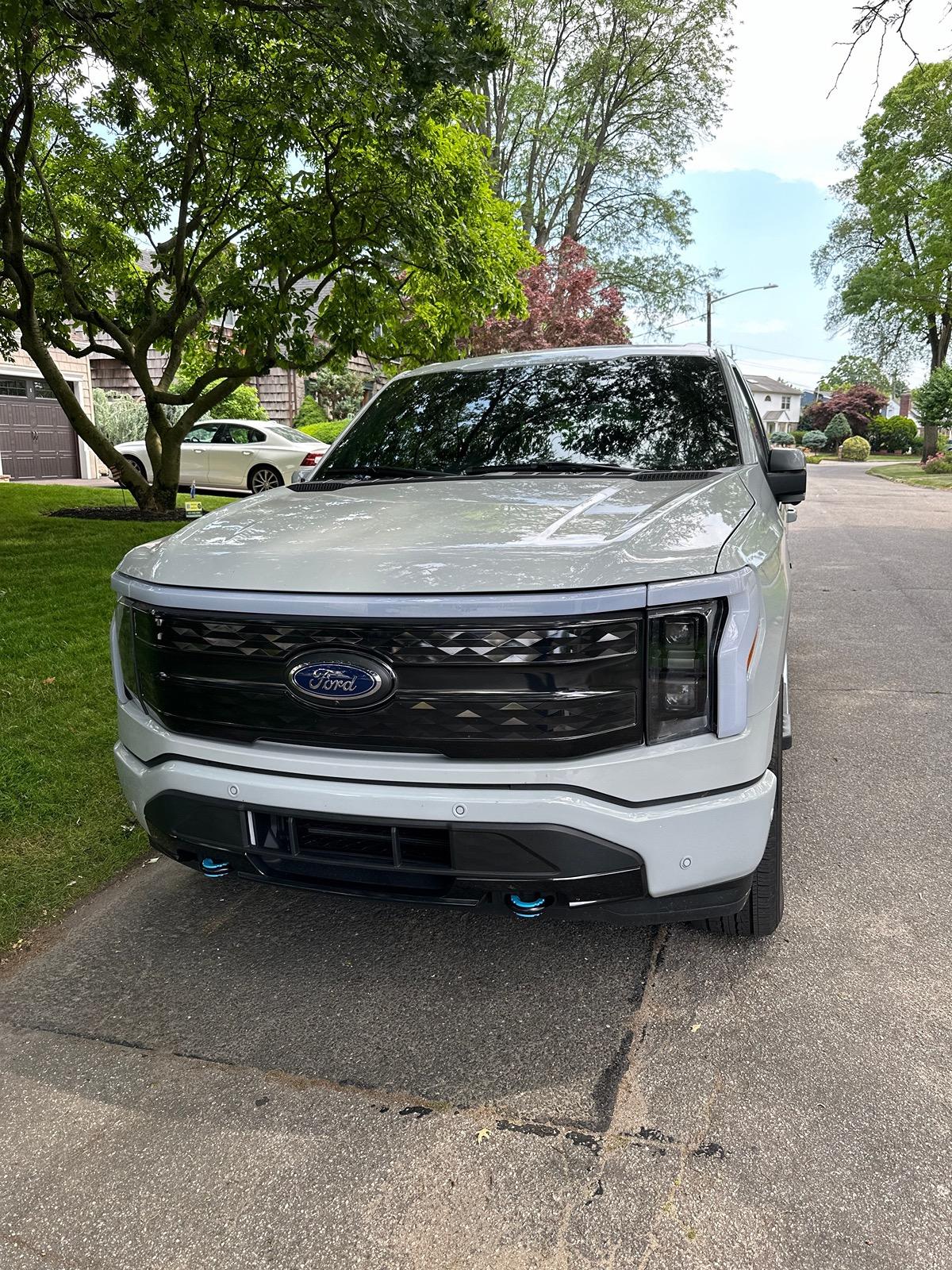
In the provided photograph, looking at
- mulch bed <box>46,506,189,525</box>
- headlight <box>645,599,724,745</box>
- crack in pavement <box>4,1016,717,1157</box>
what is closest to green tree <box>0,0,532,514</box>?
mulch bed <box>46,506,189,525</box>

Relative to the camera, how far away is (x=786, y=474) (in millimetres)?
3559

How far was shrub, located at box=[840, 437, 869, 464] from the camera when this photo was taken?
164 feet

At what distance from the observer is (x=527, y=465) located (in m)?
3.41

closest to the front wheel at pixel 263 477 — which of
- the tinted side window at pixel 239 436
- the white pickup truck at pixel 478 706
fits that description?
the tinted side window at pixel 239 436

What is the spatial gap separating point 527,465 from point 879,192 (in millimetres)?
43259

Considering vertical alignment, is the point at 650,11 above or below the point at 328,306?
above

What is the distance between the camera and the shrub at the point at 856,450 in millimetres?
50000

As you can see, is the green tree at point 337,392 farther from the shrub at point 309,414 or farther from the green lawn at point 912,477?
the green lawn at point 912,477

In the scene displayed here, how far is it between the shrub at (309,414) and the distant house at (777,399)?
7869 centimetres

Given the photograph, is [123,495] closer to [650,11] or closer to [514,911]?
[514,911]

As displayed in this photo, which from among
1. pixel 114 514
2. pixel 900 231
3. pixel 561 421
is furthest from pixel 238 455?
pixel 900 231

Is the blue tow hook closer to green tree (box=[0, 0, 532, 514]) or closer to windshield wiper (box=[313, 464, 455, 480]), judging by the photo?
windshield wiper (box=[313, 464, 455, 480])

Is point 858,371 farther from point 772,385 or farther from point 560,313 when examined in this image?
point 772,385

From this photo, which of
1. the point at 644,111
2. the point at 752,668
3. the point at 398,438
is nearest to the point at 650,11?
the point at 644,111
